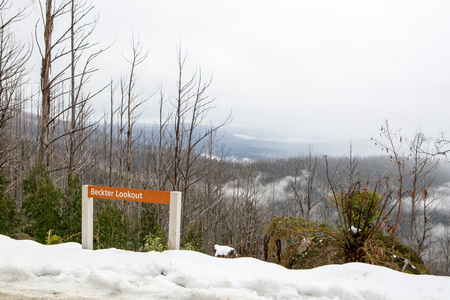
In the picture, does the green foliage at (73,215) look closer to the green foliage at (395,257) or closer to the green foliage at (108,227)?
the green foliage at (108,227)

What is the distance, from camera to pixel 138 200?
3.93 meters

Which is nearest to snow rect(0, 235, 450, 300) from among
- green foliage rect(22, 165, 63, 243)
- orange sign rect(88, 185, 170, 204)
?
orange sign rect(88, 185, 170, 204)

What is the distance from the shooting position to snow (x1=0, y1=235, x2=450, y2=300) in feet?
9.41

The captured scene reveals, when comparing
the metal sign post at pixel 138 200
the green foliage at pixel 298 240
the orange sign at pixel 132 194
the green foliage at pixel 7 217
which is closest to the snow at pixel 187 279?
the metal sign post at pixel 138 200

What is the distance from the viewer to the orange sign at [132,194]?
3850mm

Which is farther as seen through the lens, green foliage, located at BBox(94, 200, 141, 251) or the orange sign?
green foliage, located at BBox(94, 200, 141, 251)

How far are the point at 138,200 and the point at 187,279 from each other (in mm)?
1300

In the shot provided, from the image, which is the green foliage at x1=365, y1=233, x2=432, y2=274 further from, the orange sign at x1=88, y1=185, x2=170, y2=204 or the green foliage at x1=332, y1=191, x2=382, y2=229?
the orange sign at x1=88, y1=185, x2=170, y2=204

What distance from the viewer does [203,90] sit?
1062 cm

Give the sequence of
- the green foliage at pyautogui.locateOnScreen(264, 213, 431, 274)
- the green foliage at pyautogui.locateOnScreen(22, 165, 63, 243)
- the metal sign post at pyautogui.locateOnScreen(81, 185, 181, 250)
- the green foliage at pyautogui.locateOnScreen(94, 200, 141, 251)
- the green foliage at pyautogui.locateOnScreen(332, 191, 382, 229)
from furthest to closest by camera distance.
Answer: the green foliage at pyautogui.locateOnScreen(22, 165, 63, 243), the green foliage at pyautogui.locateOnScreen(94, 200, 141, 251), the green foliage at pyautogui.locateOnScreen(332, 191, 382, 229), the green foliage at pyautogui.locateOnScreen(264, 213, 431, 274), the metal sign post at pyautogui.locateOnScreen(81, 185, 181, 250)

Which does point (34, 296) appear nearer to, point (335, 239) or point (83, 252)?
point (83, 252)

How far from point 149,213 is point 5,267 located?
16.4 feet

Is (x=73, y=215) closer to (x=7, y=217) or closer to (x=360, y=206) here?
(x=7, y=217)

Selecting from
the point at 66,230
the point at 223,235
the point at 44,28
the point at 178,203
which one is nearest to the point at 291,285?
the point at 178,203
